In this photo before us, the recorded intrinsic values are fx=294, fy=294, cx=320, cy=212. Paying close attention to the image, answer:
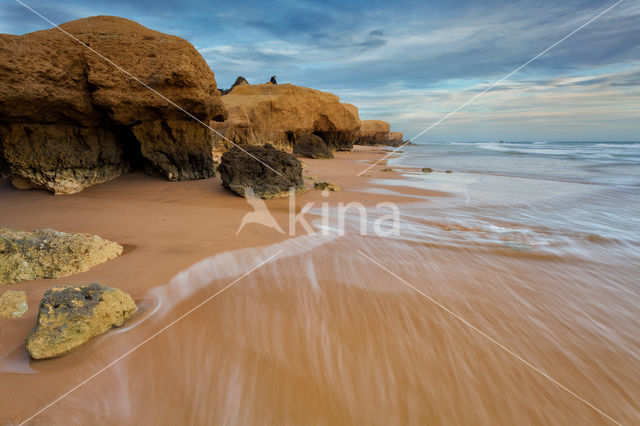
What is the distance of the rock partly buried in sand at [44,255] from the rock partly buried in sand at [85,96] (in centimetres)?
370

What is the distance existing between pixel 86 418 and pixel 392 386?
1401mm

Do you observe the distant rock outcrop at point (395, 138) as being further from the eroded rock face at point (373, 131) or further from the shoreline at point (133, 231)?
the shoreline at point (133, 231)

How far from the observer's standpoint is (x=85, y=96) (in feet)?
17.1

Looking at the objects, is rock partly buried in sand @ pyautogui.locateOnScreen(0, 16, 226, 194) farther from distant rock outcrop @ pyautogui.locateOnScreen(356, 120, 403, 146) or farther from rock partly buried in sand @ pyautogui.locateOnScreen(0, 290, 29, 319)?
distant rock outcrop @ pyautogui.locateOnScreen(356, 120, 403, 146)

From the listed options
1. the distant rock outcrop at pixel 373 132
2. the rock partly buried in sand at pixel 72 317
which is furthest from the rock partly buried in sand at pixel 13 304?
the distant rock outcrop at pixel 373 132

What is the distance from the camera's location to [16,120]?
5039 millimetres

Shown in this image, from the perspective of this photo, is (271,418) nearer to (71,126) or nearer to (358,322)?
(358,322)

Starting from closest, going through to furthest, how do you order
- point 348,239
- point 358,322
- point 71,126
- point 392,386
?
point 392,386, point 358,322, point 348,239, point 71,126

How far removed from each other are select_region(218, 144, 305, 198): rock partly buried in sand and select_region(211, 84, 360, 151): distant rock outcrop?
31.4 feet

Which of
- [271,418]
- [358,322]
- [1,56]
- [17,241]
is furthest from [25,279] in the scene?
[1,56]

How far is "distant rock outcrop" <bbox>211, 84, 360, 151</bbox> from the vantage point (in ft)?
53.6

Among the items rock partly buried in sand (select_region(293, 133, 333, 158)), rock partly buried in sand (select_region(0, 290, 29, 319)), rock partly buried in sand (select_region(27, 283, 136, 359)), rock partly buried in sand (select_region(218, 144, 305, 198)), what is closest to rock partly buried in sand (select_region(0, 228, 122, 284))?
rock partly buried in sand (select_region(0, 290, 29, 319))

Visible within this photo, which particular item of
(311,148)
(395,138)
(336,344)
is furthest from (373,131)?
(336,344)

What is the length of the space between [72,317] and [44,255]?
1.10m
